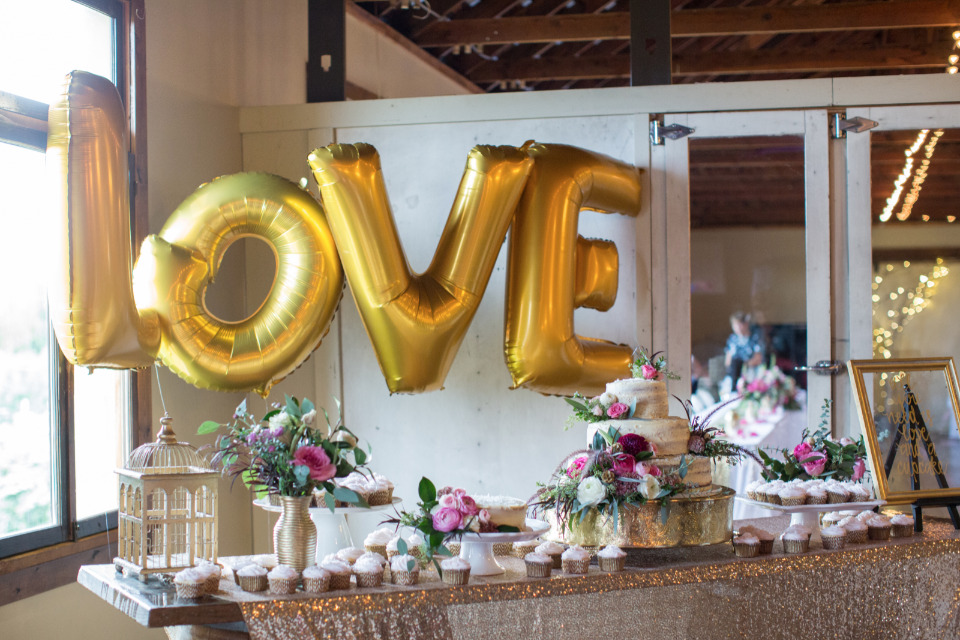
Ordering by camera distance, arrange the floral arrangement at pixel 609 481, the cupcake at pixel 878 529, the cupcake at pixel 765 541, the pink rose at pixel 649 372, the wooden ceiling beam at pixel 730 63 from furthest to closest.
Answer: the wooden ceiling beam at pixel 730 63
the cupcake at pixel 878 529
the pink rose at pixel 649 372
the cupcake at pixel 765 541
the floral arrangement at pixel 609 481

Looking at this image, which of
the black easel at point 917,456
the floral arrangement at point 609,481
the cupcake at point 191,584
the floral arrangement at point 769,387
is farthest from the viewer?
the floral arrangement at point 769,387

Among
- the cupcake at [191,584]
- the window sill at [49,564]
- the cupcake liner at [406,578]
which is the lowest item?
the window sill at [49,564]

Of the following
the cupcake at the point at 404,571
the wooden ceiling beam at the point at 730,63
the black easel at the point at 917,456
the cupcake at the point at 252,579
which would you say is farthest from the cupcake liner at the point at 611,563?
the wooden ceiling beam at the point at 730,63

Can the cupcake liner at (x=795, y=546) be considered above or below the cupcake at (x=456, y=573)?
below

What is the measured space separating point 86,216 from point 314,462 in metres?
1.06

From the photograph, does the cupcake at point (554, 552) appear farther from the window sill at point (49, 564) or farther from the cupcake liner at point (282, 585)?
the window sill at point (49, 564)

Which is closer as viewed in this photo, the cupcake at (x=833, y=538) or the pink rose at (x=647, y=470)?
the pink rose at (x=647, y=470)

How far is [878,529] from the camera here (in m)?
2.65

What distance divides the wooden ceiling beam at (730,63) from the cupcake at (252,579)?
6085 millimetres

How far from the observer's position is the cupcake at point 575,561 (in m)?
2.21

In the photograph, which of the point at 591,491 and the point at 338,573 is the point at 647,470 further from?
the point at 338,573

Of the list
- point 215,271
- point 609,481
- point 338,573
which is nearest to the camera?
point 338,573

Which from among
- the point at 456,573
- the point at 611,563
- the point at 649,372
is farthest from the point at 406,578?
the point at 649,372

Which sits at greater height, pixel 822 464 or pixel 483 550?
pixel 822 464
